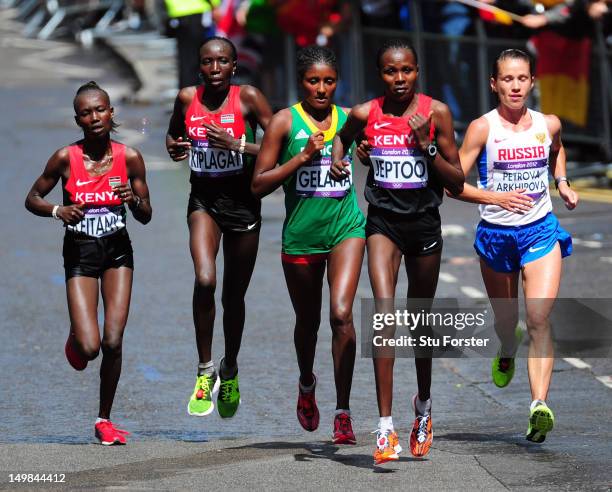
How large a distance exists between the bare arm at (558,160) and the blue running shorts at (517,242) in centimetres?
13

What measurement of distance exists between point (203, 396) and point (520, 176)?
2.17 metres

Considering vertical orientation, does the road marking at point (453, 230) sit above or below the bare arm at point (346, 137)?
below

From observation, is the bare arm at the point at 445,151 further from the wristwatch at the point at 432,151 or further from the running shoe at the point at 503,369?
the running shoe at the point at 503,369

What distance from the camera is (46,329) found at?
1334 cm

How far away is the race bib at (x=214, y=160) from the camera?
29.8ft

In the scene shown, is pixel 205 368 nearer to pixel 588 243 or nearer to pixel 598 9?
pixel 588 243

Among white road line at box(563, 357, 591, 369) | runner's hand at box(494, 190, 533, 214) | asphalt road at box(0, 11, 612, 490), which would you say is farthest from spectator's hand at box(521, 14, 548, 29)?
runner's hand at box(494, 190, 533, 214)

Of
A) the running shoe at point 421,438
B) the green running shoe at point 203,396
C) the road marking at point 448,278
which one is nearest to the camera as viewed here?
the running shoe at point 421,438

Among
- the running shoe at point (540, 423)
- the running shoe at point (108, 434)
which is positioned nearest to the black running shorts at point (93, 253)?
the running shoe at point (108, 434)

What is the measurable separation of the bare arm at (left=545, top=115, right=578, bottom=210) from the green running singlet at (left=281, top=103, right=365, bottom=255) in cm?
118

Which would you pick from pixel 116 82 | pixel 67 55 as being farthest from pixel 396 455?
pixel 67 55

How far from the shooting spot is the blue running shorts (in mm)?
8844

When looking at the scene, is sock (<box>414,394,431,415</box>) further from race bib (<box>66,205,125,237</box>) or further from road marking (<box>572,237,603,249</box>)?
road marking (<box>572,237,603,249</box>)

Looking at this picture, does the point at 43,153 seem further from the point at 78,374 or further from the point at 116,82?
the point at 78,374
